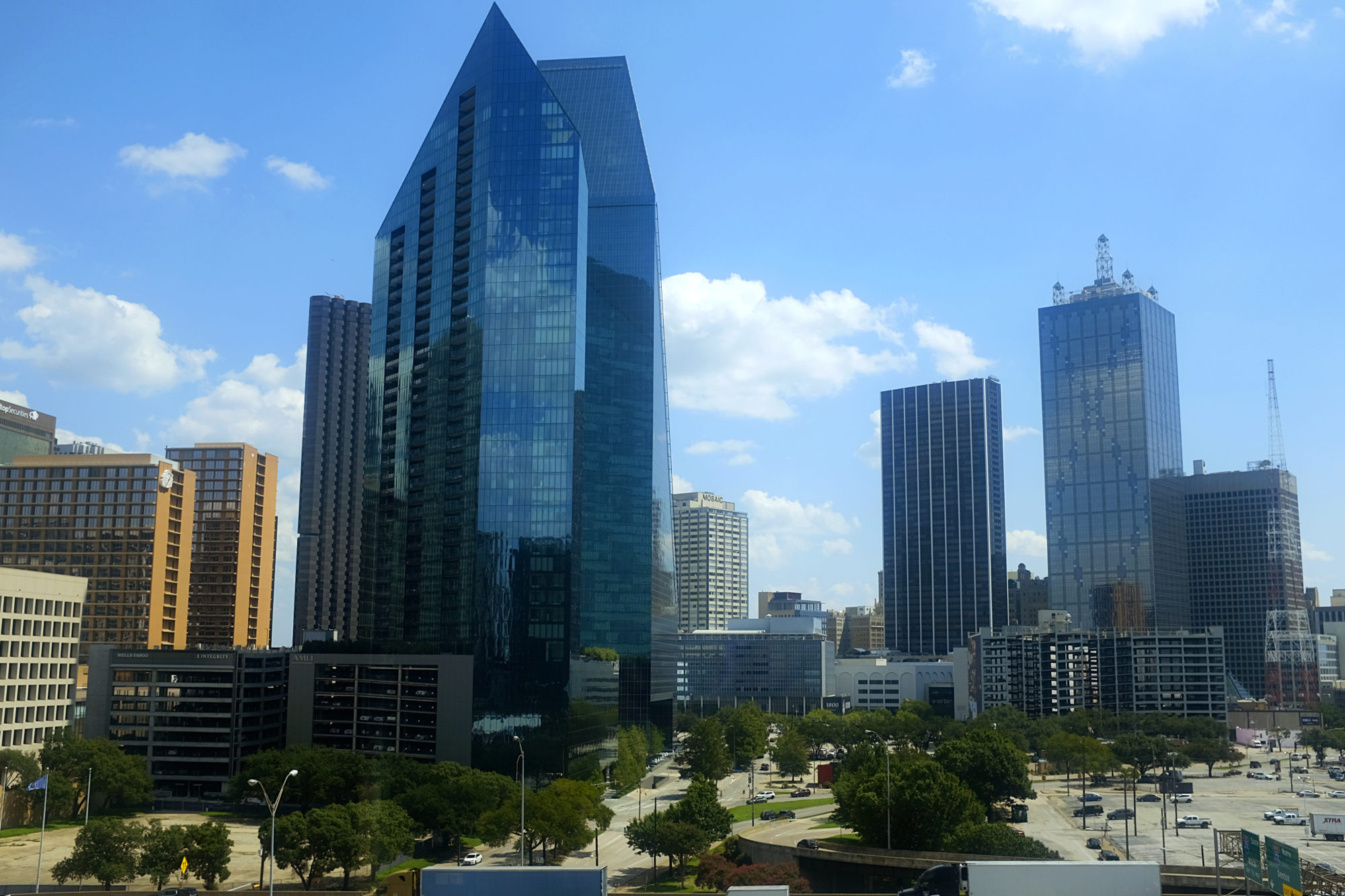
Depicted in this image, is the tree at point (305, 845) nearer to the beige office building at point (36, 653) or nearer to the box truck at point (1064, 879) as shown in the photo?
the box truck at point (1064, 879)

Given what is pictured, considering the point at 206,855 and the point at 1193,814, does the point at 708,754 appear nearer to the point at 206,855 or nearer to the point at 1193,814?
the point at 1193,814

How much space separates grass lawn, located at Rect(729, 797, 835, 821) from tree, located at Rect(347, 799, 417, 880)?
4930 cm

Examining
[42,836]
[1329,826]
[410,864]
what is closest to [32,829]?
[42,836]

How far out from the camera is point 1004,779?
133000mm

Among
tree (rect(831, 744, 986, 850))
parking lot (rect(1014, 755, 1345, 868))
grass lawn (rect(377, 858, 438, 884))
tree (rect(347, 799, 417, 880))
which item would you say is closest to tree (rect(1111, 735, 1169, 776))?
parking lot (rect(1014, 755, 1345, 868))

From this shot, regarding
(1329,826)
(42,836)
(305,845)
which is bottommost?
(1329,826)

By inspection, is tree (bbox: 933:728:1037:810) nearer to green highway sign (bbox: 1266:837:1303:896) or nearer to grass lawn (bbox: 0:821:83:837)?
green highway sign (bbox: 1266:837:1303:896)

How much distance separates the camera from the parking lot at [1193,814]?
113875 millimetres

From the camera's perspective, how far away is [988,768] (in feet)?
434

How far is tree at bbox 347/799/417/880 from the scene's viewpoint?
9531 centimetres

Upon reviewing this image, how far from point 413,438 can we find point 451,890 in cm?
13517

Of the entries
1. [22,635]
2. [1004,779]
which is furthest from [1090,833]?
[22,635]

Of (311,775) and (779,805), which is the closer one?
(311,775)

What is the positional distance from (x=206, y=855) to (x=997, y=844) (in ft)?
215
